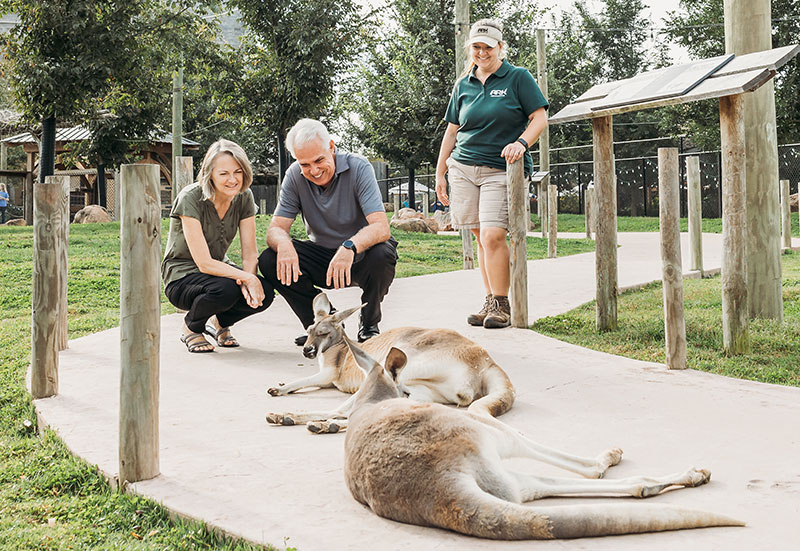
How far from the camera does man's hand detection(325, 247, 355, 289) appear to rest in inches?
204

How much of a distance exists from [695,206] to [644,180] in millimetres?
19743

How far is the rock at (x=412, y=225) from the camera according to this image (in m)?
21.2

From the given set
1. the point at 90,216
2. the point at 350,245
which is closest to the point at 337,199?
the point at 350,245

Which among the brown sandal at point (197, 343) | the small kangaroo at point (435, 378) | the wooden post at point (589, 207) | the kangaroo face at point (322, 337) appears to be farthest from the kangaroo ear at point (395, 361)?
the wooden post at point (589, 207)

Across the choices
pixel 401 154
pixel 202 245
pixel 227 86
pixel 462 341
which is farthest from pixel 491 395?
pixel 401 154

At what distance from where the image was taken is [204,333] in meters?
6.02

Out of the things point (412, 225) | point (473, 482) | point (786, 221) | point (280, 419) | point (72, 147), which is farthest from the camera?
point (72, 147)

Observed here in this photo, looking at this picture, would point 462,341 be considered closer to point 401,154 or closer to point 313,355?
point 313,355

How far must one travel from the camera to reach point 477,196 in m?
6.50

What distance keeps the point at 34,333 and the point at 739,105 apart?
4384 millimetres

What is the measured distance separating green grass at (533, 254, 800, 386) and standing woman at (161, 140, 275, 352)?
2367 mm

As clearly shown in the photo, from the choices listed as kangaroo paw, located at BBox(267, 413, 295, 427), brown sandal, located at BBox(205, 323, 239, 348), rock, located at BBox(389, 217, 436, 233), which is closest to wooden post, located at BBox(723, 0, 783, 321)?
brown sandal, located at BBox(205, 323, 239, 348)

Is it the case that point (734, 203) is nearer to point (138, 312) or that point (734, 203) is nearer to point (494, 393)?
point (494, 393)

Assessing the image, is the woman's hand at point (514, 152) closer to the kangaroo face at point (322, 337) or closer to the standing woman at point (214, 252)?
the standing woman at point (214, 252)
